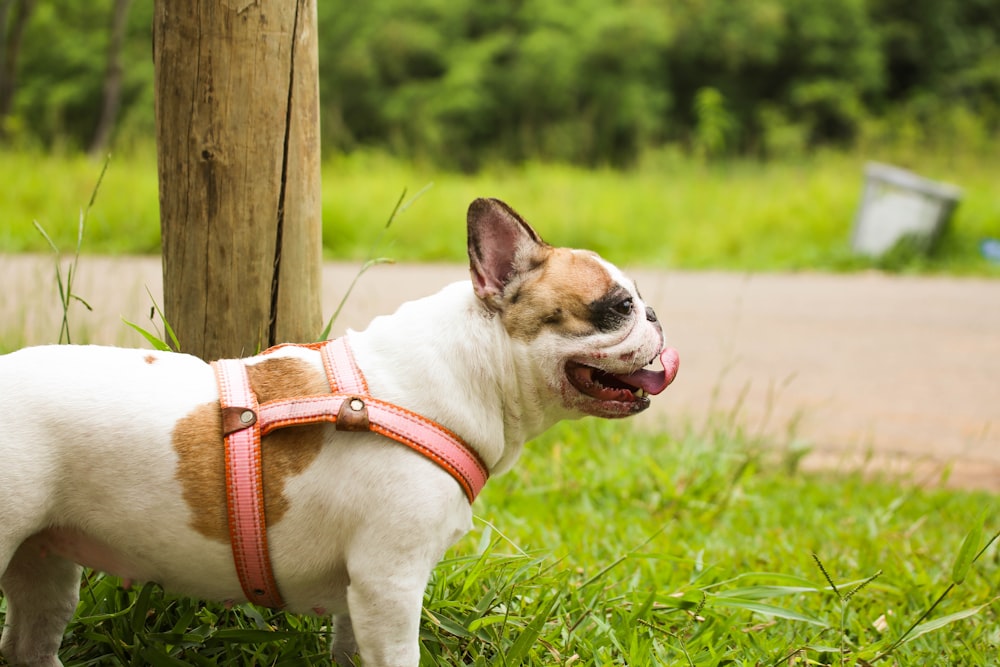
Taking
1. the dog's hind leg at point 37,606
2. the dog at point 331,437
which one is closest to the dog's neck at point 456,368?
the dog at point 331,437

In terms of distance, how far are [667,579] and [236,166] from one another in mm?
1772

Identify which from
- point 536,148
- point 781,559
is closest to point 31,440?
point 781,559

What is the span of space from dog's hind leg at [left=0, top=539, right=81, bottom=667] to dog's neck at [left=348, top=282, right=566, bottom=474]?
0.80 meters

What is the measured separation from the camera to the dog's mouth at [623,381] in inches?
81.5

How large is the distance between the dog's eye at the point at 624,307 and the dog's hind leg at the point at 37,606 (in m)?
1.27

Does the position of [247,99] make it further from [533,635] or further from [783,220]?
[783,220]

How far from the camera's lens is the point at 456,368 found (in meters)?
2.01

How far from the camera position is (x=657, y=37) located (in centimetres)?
2141

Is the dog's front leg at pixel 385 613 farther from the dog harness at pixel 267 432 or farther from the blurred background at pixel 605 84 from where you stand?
the blurred background at pixel 605 84

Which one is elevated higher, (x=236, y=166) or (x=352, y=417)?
(x=236, y=166)

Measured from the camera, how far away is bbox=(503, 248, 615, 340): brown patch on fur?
2.04 m

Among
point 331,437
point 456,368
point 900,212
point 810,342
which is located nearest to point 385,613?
point 331,437

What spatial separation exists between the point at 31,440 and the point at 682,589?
176 centimetres

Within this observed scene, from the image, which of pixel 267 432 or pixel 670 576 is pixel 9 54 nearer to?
pixel 670 576
